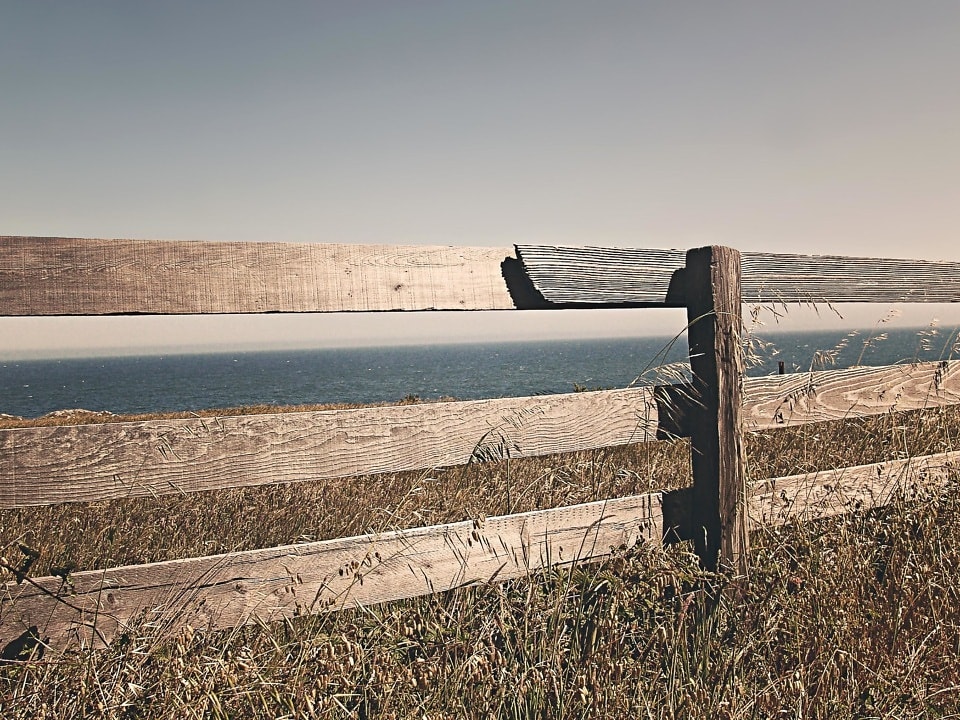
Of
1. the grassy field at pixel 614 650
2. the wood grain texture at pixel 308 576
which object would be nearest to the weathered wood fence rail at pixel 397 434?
the wood grain texture at pixel 308 576

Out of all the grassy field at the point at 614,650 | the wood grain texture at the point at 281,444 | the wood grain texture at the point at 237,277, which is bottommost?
the grassy field at the point at 614,650

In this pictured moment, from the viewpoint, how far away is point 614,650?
8.49ft

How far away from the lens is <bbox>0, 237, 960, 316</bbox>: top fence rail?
2.46 meters

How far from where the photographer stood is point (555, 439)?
10.1 ft

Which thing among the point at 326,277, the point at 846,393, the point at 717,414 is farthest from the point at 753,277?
the point at 326,277

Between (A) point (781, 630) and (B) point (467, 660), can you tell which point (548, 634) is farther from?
(A) point (781, 630)

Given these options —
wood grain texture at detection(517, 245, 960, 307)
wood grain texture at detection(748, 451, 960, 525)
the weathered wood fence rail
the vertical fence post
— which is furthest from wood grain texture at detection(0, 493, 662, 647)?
wood grain texture at detection(517, 245, 960, 307)

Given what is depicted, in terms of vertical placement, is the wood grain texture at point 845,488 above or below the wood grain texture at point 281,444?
below

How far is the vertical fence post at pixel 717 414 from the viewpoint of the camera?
10.6 ft

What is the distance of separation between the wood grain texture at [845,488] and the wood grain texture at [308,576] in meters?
0.84

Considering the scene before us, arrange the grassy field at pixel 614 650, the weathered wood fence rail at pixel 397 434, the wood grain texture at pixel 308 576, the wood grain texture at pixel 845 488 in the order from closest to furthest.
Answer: the grassy field at pixel 614 650 → the wood grain texture at pixel 308 576 → the weathered wood fence rail at pixel 397 434 → the wood grain texture at pixel 845 488

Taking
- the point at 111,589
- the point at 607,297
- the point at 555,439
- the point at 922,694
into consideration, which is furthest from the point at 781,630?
the point at 111,589

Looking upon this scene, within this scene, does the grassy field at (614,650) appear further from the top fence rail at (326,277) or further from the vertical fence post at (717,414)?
the top fence rail at (326,277)

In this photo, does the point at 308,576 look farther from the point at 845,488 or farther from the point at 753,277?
the point at 845,488
